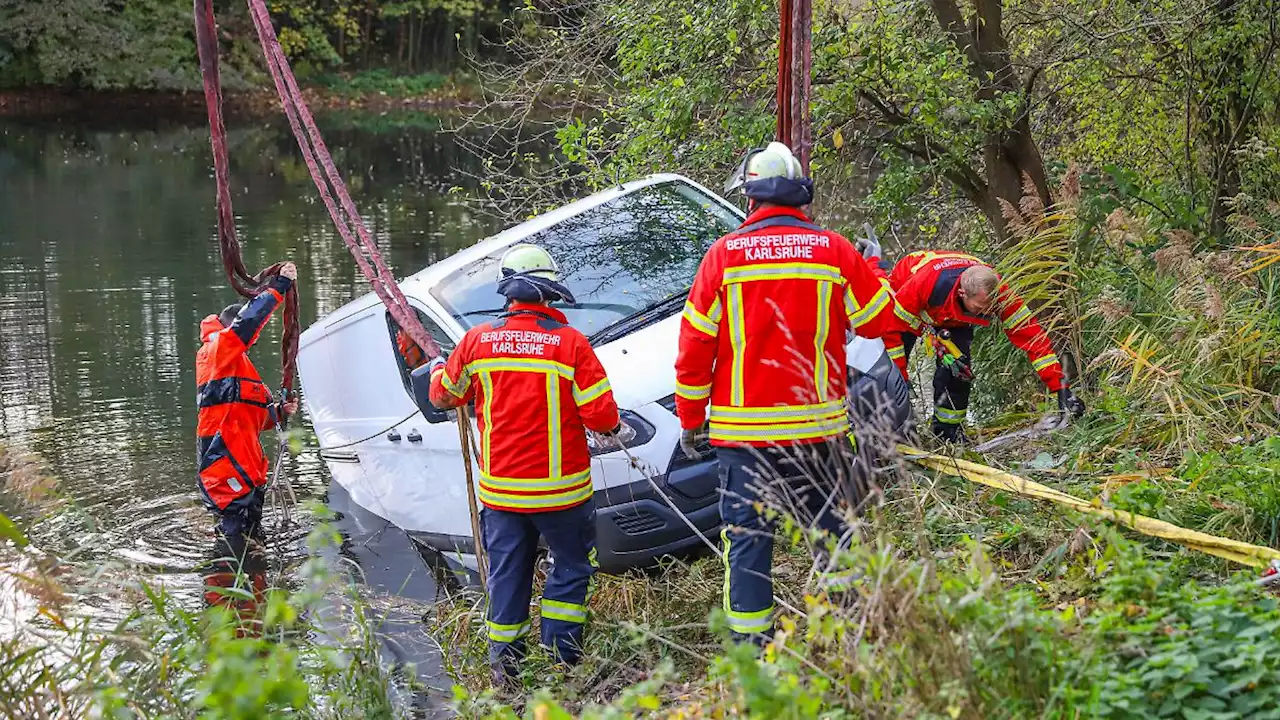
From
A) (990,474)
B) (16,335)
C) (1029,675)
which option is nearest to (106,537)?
(990,474)

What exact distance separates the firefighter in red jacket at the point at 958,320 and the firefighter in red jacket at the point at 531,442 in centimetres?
201

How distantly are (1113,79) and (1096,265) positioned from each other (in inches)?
96.5

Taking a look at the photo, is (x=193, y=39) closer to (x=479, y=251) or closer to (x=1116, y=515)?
(x=479, y=251)

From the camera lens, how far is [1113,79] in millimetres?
9391

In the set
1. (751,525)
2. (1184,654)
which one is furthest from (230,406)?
(1184,654)

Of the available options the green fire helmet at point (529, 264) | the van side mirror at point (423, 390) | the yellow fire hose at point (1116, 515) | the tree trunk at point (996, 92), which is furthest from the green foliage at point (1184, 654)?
the tree trunk at point (996, 92)

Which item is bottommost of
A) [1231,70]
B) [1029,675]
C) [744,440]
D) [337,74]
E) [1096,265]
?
[1029,675]

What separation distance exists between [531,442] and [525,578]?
1.94ft

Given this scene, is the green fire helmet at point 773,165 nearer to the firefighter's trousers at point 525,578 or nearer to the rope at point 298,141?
the firefighter's trousers at point 525,578

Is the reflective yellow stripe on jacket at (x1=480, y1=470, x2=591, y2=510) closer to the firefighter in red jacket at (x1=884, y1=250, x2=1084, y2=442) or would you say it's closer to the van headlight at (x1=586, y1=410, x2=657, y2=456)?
the van headlight at (x1=586, y1=410, x2=657, y2=456)

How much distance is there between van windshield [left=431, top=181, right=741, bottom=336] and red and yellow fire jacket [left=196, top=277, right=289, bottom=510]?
1454 mm

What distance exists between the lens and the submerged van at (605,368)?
5438 mm

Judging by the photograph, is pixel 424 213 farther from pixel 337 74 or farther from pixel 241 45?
pixel 337 74

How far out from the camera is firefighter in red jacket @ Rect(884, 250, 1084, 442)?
21.0ft
